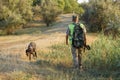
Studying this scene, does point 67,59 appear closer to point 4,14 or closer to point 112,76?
point 112,76

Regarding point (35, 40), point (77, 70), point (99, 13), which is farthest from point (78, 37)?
point (99, 13)

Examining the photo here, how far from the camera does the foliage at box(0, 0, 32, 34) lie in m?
47.3

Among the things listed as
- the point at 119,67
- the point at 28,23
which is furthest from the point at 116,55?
the point at 28,23

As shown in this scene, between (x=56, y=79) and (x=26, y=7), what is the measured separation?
42600mm

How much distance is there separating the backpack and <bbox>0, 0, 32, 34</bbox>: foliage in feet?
119

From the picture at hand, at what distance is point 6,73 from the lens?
9430 mm

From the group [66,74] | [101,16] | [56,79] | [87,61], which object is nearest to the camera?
[56,79]

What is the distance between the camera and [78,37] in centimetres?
1120

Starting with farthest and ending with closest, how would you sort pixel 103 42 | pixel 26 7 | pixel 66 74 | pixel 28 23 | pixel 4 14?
pixel 28 23, pixel 26 7, pixel 4 14, pixel 103 42, pixel 66 74

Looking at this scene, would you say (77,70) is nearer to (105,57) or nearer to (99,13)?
(105,57)

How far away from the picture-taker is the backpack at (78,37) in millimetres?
11117

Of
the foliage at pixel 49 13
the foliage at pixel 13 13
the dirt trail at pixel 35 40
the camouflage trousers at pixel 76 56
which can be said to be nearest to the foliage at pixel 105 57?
the camouflage trousers at pixel 76 56

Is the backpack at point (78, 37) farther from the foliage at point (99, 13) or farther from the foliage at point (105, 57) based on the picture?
the foliage at point (99, 13)

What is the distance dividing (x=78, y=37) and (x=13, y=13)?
1486 inches
